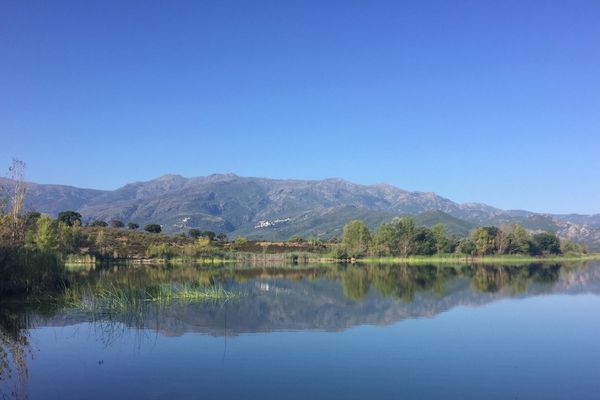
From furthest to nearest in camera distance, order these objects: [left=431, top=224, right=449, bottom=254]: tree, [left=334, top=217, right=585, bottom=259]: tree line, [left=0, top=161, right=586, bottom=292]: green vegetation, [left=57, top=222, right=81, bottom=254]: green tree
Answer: [left=431, top=224, right=449, bottom=254]: tree, [left=334, top=217, right=585, bottom=259]: tree line, [left=0, top=161, right=586, bottom=292]: green vegetation, [left=57, top=222, right=81, bottom=254]: green tree

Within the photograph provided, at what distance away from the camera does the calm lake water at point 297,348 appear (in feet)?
45.2

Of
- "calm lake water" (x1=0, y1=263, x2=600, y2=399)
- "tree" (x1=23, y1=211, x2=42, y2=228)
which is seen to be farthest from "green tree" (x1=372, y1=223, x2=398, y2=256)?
"calm lake water" (x1=0, y1=263, x2=600, y2=399)

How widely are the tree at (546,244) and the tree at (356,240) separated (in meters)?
47.7

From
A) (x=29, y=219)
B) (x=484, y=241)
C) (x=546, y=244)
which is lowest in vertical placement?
(x=546, y=244)

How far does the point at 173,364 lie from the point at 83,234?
86.6 m

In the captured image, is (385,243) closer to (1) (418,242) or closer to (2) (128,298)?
(1) (418,242)

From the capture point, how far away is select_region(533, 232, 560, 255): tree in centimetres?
12812

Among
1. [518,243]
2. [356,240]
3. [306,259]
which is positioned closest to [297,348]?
[306,259]

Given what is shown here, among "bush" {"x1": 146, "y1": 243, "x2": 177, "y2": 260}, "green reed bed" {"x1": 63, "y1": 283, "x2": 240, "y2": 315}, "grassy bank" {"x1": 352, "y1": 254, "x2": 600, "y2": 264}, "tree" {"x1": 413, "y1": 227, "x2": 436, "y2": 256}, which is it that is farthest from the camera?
"tree" {"x1": 413, "y1": 227, "x2": 436, "y2": 256}

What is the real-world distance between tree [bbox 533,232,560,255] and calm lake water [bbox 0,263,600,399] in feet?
342

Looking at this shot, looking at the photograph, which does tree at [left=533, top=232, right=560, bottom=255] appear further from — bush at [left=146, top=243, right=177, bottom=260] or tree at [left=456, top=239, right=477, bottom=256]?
bush at [left=146, top=243, right=177, bottom=260]

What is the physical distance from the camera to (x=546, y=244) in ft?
426

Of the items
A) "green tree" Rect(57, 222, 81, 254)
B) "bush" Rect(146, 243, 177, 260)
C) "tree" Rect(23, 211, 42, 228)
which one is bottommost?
"bush" Rect(146, 243, 177, 260)

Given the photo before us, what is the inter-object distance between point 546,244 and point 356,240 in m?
55.0
